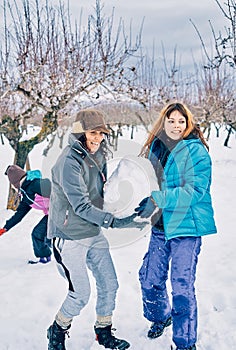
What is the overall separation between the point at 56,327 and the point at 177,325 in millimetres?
813

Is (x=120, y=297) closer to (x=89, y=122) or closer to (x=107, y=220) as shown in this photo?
(x=107, y=220)

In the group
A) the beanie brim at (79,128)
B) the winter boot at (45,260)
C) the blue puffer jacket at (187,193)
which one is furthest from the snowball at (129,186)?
the winter boot at (45,260)

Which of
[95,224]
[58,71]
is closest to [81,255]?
[95,224]

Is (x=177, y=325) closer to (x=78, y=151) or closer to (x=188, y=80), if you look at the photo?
(x=78, y=151)

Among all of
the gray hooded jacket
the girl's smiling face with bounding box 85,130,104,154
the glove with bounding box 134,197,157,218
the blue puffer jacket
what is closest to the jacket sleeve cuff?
the gray hooded jacket

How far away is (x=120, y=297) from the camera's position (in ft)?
11.8

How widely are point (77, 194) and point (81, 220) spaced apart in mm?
223

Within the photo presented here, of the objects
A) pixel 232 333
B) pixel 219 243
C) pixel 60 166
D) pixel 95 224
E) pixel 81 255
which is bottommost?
pixel 219 243

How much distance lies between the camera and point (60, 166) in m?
2.44

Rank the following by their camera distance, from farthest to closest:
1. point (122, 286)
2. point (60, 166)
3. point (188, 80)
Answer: point (188, 80)
point (122, 286)
point (60, 166)

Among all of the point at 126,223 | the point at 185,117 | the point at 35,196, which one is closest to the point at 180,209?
the point at 126,223

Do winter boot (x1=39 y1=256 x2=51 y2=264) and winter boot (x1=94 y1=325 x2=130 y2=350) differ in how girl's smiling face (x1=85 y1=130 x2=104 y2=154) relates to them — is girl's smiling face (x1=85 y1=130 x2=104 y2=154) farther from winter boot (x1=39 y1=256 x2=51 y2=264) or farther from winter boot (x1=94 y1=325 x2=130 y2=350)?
winter boot (x1=39 y1=256 x2=51 y2=264)

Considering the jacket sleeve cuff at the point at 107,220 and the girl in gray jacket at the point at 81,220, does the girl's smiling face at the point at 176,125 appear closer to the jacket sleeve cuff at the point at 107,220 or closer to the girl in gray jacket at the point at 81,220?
the girl in gray jacket at the point at 81,220

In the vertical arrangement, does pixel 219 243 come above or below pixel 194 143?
below
